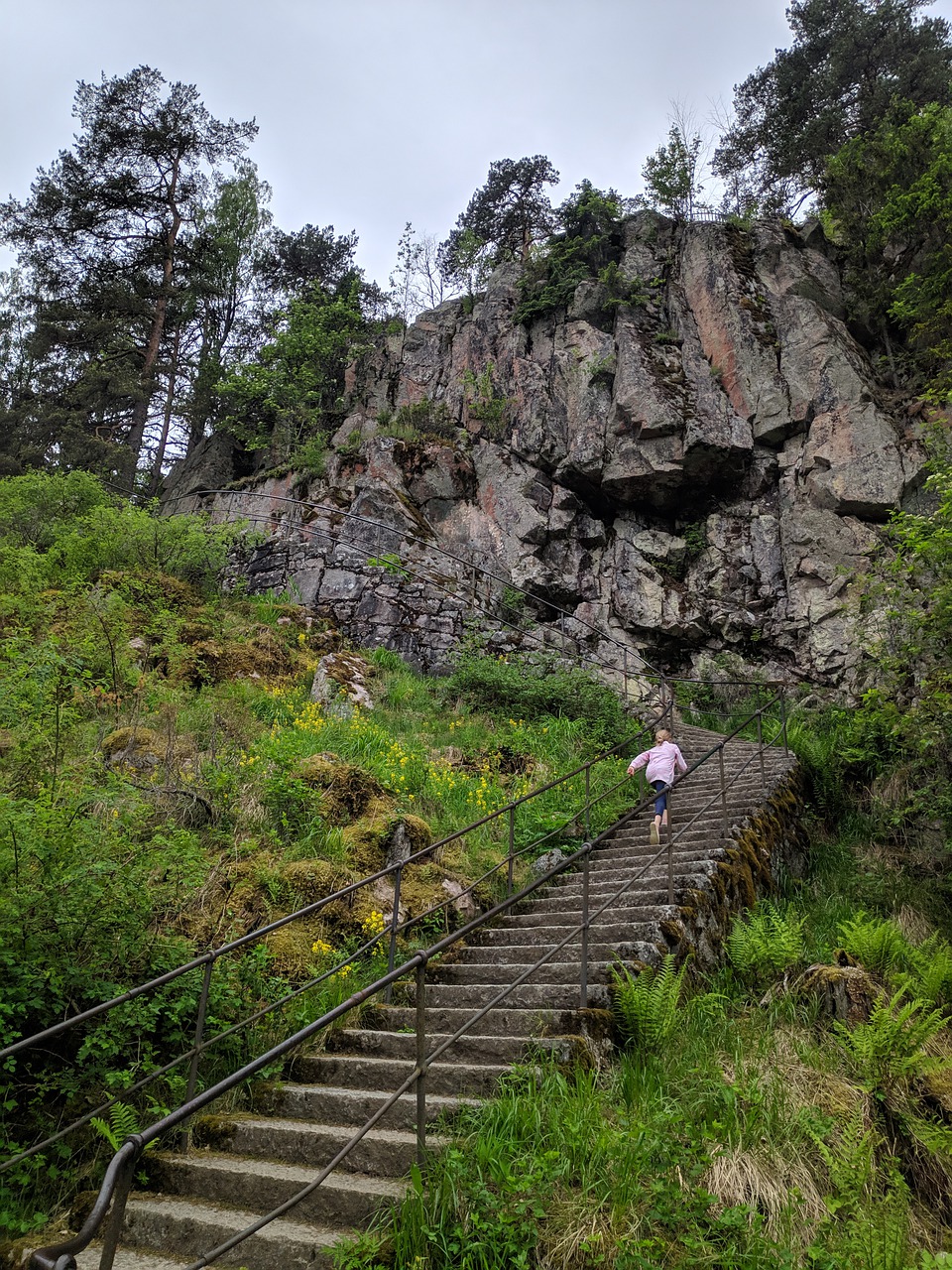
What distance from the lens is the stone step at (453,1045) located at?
4.51 meters

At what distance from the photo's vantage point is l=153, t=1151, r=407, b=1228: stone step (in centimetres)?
332

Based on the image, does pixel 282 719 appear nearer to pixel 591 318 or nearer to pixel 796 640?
pixel 796 640

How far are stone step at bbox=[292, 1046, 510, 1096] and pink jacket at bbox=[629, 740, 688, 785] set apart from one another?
3.58 metres

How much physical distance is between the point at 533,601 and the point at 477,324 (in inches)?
360

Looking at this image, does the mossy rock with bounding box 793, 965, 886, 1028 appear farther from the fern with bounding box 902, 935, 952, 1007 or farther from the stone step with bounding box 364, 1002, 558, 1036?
the stone step with bounding box 364, 1002, 558, 1036

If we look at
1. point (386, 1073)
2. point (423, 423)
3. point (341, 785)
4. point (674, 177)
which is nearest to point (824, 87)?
point (674, 177)

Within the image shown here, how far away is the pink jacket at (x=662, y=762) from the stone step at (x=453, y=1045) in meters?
3.93

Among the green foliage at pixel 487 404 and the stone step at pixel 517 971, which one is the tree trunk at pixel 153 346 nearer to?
the green foliage at pixel 487 404

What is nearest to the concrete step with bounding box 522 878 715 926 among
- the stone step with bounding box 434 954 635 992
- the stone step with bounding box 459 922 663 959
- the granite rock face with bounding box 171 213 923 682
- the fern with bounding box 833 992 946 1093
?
the stone step with bounding box 459 922 663 959

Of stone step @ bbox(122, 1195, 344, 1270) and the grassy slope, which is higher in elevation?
the grassy slope

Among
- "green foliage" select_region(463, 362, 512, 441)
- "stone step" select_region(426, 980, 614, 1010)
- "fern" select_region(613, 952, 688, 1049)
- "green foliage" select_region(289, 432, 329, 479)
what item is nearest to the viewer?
"fern" select_region(613, 952, 688, 1049)

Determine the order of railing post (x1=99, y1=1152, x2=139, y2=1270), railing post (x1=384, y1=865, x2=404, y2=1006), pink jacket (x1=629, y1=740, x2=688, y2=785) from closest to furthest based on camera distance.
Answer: railing post (x1=99, y1=1152, x2=139, y2=1270), railing post (x1=384, y1=865, x2=404, y2=1006), pink jacket (x1=629, y1=740, x2=688, y2=785)

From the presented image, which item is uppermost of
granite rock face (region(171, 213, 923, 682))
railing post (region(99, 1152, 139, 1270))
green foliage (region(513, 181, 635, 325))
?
green foliage (region(513, 181, 635, 325))

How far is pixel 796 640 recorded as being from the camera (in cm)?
1472
